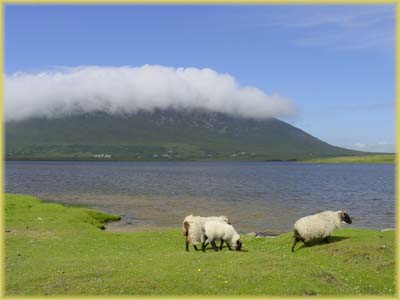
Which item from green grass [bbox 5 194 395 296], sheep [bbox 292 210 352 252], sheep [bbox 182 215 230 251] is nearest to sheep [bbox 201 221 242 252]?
sheep [bbox 182 215 230 251]

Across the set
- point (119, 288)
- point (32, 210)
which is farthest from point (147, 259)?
point (32, 210)

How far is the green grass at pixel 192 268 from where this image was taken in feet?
65.9

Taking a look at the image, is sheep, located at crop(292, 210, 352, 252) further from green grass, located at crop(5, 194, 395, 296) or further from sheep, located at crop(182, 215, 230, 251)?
sheep, located at crop(182, 215, 230, 251)

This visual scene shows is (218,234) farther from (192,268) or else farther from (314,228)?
(314,228)

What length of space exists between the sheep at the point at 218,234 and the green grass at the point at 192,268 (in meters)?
0.88

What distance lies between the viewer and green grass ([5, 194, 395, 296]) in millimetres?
20094

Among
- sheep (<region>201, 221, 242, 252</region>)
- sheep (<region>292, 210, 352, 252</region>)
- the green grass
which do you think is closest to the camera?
the green grass

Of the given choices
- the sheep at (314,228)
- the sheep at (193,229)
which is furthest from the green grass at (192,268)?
the sheep at (193,229)

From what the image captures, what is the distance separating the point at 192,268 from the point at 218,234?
5.86m

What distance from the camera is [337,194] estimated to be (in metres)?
104

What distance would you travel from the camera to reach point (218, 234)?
94.5 ft

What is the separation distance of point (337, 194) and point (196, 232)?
81016 mm

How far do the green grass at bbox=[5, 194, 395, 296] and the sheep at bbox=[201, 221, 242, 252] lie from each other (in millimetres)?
882

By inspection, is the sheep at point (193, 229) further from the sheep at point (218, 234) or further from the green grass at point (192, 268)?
the green grass at point (192, 268)
